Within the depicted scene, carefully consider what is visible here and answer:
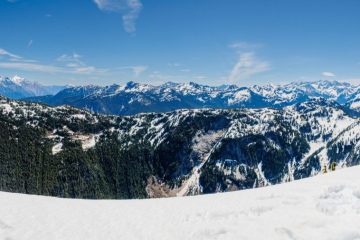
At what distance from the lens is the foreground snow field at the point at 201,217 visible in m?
17.9

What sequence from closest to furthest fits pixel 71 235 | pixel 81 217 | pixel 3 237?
pixel 3 237 → pixel 71 235 → pixel 81 217

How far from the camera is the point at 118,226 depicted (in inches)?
772

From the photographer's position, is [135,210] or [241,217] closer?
[241,217]

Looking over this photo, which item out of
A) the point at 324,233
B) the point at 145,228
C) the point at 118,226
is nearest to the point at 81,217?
the point at 118,226

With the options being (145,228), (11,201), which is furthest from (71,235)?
(11,201)

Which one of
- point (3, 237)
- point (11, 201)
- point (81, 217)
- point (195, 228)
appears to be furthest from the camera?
point (11, 201)

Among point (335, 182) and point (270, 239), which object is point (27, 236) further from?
point (335, 182)

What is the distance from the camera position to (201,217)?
68.9 feet

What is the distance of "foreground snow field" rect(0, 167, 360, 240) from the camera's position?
58.6 feet

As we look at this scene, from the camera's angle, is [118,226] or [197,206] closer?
[118,226]

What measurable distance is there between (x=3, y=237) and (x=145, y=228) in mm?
7099

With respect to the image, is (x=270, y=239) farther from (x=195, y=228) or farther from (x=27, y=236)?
(x=27, y=236)

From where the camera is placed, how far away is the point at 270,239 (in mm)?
17219

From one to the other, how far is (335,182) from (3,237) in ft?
71.2
